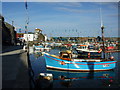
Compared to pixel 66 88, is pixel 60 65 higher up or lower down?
higher up

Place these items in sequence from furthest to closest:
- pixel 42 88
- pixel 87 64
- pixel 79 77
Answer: pixel 87 64 < pixel 79 77 < pixel 42 88

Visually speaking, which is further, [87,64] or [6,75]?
[87,64]

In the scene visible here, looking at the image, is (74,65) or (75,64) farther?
(74,65)

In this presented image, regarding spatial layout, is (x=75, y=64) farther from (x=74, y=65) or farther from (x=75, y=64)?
(x=74, y=65)

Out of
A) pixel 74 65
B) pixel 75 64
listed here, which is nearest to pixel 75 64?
pixel 75 64

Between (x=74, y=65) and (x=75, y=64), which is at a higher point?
(x=75, y=64)

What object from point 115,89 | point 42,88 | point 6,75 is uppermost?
point 6,75

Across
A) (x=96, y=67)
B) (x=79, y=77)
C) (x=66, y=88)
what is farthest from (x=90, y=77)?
(x=66, y=88)

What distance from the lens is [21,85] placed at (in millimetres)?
10891

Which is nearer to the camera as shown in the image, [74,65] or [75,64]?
[75,64]

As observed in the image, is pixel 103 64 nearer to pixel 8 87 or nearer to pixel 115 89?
pixel 115 89

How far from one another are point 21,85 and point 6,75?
3.18 meters

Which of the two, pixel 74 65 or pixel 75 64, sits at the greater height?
pixel 75 64

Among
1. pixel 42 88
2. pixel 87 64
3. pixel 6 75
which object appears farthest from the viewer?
pixel 87 64
